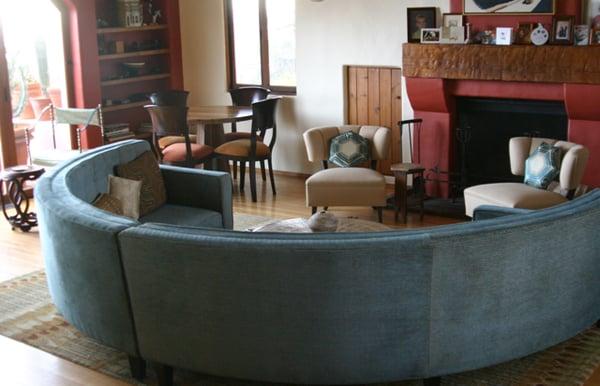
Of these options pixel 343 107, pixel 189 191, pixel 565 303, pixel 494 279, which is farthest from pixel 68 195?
pixel 343 107

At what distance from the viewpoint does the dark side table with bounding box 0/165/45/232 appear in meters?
6.42

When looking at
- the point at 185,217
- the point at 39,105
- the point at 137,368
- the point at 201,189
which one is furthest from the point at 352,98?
the point at 137,368

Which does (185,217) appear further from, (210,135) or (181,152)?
(210,135)

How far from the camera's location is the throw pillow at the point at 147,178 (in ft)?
17.5

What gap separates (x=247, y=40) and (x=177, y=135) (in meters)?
1.77

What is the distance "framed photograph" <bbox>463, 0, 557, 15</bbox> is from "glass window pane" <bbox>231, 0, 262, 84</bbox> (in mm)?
2516

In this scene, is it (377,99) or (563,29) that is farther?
(377,99)

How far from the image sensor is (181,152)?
23.8 ft

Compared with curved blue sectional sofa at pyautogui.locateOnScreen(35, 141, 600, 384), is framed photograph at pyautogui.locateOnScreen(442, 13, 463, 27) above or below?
above

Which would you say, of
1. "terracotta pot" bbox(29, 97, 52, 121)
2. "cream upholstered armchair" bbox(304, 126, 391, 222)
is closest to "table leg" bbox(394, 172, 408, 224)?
"cream upholstered armchair" bbox(304, 126, 391, 222)

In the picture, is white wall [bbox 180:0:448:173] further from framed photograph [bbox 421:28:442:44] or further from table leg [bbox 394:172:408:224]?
table leg [bbox 394:172:408:224]

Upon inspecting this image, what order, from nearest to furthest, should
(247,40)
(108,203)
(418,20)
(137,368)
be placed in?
(137,368), (108,203), (418,20), (247,40)

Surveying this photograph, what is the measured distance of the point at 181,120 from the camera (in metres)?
7.11

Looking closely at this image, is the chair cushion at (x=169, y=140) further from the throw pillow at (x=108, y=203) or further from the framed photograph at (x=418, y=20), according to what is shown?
the throw pillow at (x=108, y=203)
